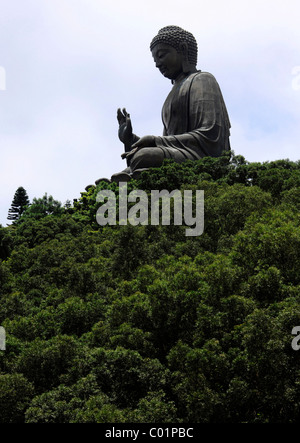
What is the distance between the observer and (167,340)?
953 centimetres

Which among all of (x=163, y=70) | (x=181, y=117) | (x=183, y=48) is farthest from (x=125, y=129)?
(x=183, y=48)

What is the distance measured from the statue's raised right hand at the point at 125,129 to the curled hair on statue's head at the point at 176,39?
121 inches

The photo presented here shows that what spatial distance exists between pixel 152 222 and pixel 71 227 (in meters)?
4.65

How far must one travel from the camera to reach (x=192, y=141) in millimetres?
22250

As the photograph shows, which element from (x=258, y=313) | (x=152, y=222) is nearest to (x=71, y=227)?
(x=152, y=222)

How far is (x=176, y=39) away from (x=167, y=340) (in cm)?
1633

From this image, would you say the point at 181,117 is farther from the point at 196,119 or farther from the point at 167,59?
the point at 167,59

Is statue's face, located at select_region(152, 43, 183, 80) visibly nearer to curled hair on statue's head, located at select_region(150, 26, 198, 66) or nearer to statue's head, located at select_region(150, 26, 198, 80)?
statue's head, located at select_region(150, 26, 198, 80)

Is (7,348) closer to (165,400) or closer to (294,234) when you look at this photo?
(165,400)

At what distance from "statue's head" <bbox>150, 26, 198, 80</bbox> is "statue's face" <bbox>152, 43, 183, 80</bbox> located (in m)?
0.03

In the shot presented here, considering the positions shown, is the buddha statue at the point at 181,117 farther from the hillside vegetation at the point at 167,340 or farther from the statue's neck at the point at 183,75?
the hillside vegetation at the point at 167,340

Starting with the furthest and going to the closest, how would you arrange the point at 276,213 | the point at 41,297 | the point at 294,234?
the point at 41,297
the point at 276,213
the point at 294,234

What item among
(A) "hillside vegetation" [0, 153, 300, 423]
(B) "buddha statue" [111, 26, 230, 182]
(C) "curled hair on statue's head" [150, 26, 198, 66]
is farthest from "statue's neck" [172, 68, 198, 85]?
(A) "hillside vegetation" [0, 153, 300, 423]

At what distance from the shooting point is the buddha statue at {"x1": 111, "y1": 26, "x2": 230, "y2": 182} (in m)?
21.5
